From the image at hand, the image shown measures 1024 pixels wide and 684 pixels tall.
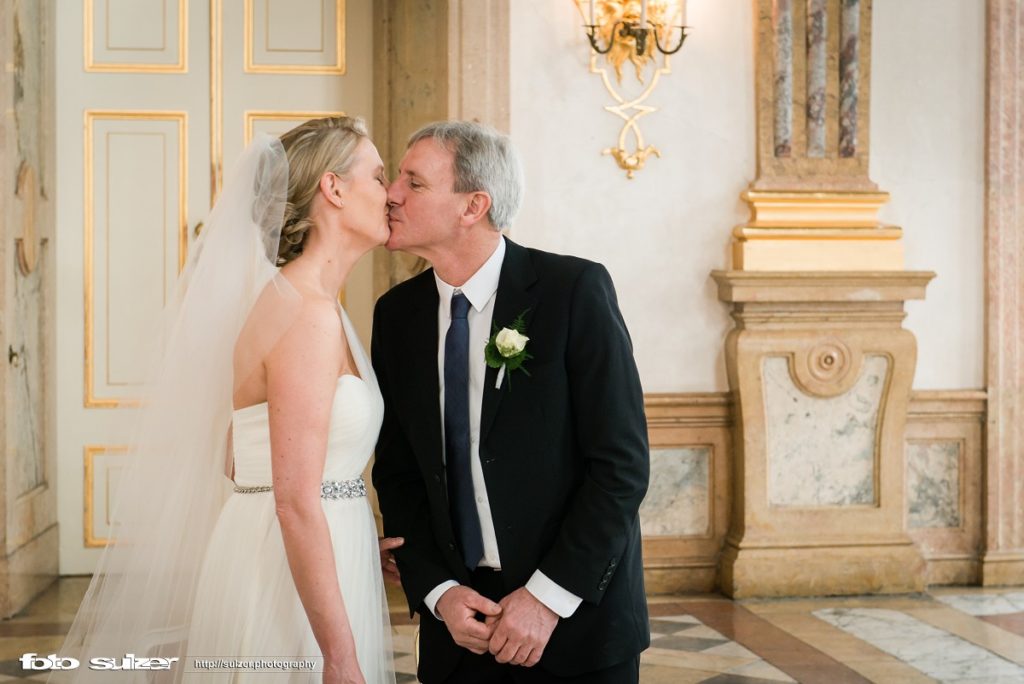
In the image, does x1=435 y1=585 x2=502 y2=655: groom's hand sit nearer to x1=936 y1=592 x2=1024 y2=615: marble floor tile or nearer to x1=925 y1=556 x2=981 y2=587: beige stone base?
x1=936 y1=592 x2=1024 y2=615: marble floor tile

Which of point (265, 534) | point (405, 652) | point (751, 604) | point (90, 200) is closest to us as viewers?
point (265, 534)

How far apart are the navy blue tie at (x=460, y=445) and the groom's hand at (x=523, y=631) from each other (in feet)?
0.55

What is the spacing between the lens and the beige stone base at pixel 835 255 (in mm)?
5984

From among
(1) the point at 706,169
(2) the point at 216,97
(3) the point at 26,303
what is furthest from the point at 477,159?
(2) the point at 216,97

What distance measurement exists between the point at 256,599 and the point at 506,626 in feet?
1.70

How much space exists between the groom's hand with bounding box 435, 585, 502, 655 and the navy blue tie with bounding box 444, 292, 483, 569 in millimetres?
86

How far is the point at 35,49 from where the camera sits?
596cm

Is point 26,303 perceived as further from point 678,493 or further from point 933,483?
point 933,483

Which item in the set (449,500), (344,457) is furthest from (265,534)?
(449,500)

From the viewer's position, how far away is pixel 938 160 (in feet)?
20.2

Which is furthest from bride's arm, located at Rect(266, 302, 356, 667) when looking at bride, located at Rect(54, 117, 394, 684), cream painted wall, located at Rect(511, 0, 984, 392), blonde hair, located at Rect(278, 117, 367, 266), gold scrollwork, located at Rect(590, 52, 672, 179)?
gold scrollwork, located at Rect(590, 52, 672, 179)

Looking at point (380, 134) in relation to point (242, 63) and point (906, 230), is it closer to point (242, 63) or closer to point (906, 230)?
point (242, 63)

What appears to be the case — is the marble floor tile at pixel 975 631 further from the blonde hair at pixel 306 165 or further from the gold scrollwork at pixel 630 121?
the blonde hair at pixel 306 165

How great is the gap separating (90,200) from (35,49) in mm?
780
